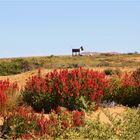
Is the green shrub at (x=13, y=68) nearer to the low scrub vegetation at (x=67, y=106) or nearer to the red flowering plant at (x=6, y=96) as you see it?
the low scrub vegetation at (x=67, y=106)

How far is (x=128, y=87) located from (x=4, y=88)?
4.41 metres

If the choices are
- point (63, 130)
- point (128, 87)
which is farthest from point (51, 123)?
point (128, 87)

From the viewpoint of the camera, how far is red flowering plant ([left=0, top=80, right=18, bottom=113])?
47.2 feet

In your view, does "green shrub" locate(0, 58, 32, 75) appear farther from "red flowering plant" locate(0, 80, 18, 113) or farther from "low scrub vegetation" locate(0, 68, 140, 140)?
"red flowering plant" locate(0, 80, 18, 113)

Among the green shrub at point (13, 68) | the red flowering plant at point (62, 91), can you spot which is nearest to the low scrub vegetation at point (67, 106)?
the red flowering plant at point (62, 91)

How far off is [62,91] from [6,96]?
5.71 ft

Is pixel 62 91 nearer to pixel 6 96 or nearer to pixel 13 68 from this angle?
pixel 6 96

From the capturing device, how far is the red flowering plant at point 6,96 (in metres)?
14.4

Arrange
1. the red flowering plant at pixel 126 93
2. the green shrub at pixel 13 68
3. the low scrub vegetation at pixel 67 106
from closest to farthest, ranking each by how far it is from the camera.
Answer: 1. the low scrub vegetation at pixel 67 106
2. the red flowering plant at pixel 126 93
3. the green shrub at pixel 13 68

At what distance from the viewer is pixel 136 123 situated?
973 centimetres

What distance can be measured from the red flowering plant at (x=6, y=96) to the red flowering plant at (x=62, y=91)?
0.63 meters

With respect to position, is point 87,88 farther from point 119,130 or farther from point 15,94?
point 119,130

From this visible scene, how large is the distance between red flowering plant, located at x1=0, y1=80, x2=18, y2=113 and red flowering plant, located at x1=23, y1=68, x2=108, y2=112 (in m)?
0.63

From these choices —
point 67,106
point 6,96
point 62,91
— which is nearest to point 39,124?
point 6,96
